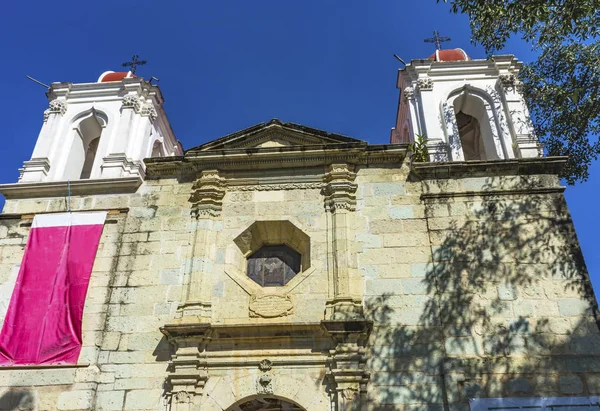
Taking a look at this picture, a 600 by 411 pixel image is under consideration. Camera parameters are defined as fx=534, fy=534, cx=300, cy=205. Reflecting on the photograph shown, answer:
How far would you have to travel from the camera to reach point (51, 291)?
9.66 m

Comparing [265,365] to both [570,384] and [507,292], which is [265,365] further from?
[570,384]

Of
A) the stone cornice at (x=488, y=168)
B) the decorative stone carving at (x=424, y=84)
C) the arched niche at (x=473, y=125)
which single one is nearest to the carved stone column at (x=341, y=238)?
the stone cornice at (x=488, y=168)

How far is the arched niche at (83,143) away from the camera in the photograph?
1248 centimetres

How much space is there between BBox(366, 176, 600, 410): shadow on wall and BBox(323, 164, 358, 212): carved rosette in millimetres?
1467

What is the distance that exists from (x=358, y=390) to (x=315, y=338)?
1.07 meters

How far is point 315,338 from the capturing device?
869 centimetres

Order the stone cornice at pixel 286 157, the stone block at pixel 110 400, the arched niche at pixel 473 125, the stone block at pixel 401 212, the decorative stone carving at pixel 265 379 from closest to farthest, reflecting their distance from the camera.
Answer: the decorative stone carving at pixel 265 379 < the stone block at pixel 110 400 < the stone block at pixel 401 212 < the stone cornice at pixel 286 157 < the arched niche at pixel 473 125

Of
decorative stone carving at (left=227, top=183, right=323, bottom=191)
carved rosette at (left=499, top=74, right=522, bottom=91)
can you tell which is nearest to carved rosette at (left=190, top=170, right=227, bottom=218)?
decorative stone carving at (left=227, top=183, right=323, bottom=191)

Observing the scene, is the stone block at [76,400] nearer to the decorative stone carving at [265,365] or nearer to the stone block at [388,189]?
the decorative stone carving at [265,365]

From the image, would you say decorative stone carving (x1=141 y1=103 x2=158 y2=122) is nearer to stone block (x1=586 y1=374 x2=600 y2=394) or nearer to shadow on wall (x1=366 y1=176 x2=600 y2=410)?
shadow on wall (x1=366 y1=176 x2=600 y2=410)

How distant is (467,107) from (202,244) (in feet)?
24.7

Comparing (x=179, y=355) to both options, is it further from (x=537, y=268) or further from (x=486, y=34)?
(x=486, y=34)

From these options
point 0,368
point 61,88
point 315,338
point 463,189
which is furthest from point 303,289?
point 61,88

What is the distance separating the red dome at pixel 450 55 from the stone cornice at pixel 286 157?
16.6 ft
